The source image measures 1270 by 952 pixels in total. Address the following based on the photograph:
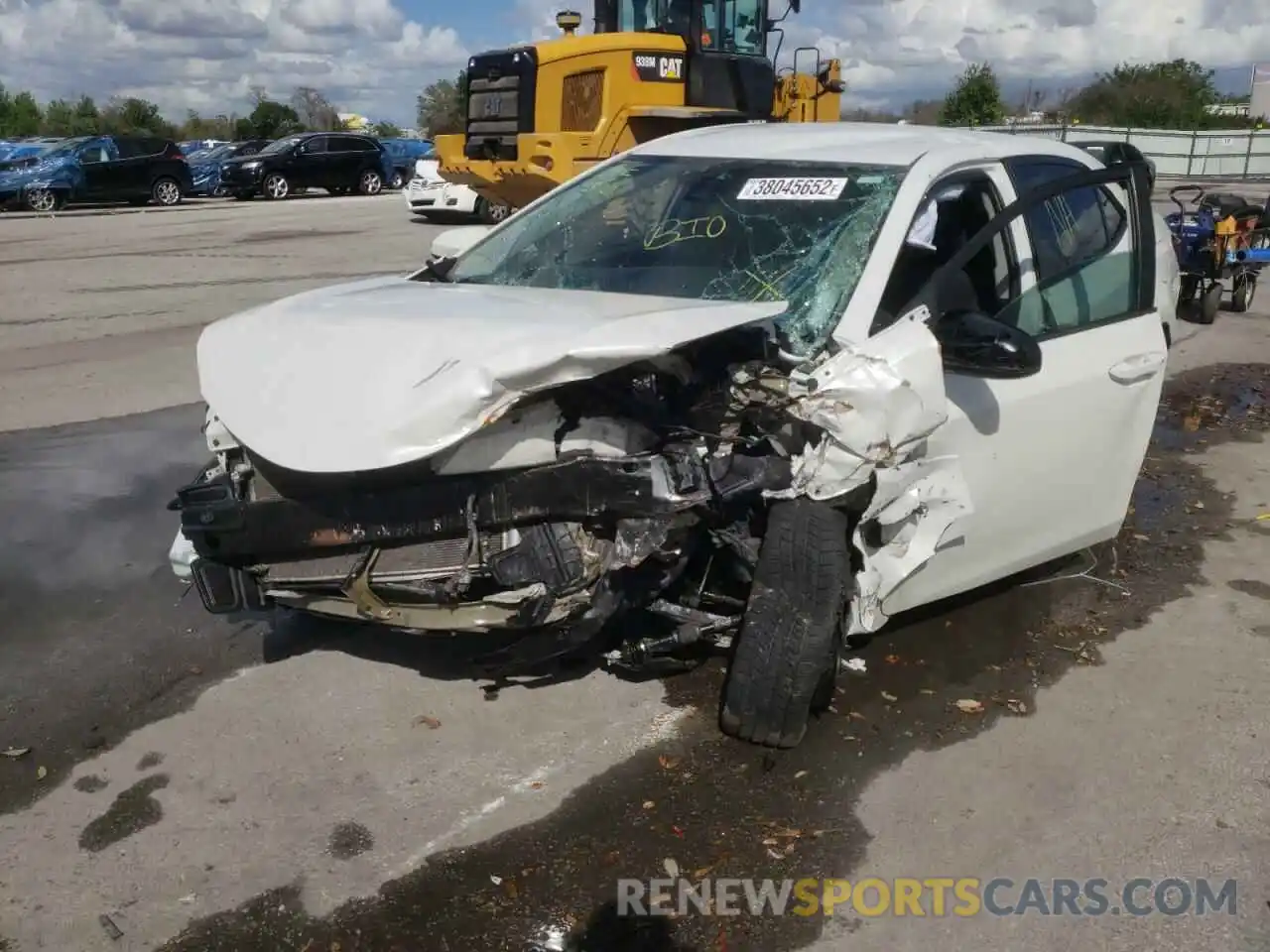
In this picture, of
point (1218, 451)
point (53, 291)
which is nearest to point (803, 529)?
point (1218, 451)

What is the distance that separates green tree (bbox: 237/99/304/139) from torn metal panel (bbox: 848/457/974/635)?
60556 mm

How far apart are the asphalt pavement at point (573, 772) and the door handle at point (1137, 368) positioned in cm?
62

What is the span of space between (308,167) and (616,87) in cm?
1919

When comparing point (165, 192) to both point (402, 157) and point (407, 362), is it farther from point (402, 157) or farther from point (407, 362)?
point (407, 362)

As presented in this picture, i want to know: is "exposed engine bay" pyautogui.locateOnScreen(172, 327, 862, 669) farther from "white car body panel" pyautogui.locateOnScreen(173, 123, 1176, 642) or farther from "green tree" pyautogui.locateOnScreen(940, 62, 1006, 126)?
"green tree" pyautogui.locateOnScreen(940, 62, 1006, 126)

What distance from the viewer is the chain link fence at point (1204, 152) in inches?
1490

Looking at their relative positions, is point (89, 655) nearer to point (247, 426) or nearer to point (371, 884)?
point (247, 426)

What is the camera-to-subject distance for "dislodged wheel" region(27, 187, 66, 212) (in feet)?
84.4

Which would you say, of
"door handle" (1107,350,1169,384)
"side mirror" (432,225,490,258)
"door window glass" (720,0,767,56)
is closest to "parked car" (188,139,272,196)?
"door window glass" (720,0,767,56)

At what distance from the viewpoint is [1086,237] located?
15.2 ft

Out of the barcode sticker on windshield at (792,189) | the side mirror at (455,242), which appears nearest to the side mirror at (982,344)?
the barcode sticker on windshield at (792,189)

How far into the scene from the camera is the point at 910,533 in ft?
11.9

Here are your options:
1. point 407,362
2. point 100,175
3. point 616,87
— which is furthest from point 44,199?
point 407,362

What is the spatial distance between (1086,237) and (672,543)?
2501mm
